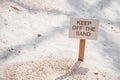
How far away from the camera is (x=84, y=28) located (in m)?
3.54

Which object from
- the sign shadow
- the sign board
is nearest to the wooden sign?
the sign board

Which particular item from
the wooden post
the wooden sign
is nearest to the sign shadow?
the wooden post

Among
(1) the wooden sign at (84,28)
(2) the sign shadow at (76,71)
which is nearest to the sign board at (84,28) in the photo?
(1) the wooden sign at (84,28)

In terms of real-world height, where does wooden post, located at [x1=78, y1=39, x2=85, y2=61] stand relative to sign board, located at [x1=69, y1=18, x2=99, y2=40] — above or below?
below

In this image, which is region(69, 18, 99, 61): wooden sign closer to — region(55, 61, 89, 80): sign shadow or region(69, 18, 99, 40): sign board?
region(69, 18, 99, 40): sign board

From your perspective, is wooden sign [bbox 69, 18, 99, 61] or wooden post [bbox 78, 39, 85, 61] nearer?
wooden sign [bbox 69, 18, 99, 61]

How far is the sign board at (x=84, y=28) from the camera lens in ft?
11.5

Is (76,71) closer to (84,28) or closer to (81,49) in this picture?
(81,49)

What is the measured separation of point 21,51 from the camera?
13.0 ft

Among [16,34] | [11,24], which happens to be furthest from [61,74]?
[11,24]

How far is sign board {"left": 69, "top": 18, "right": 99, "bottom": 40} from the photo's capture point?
3504 mm

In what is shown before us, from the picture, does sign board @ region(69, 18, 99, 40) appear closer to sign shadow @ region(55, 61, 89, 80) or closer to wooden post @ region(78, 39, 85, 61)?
wooden post @ region(78, 39, 85, 61)

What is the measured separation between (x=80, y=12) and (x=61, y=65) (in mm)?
2060

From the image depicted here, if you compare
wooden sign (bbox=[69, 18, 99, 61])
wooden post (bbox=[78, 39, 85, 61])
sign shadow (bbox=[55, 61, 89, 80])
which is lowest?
sign shadow (bbox=[55, 61, 89, 80])
